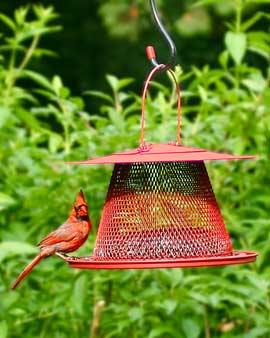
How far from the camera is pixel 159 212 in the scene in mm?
4906

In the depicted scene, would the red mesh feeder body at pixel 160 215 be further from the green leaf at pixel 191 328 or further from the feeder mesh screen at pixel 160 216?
the green leaf at pixel 191 328

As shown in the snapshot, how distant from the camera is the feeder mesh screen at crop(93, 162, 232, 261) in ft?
15.9

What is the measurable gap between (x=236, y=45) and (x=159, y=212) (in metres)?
1.99

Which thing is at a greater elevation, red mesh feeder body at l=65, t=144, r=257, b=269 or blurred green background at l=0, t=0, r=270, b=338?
blurred green background at l=0, t=0, r=270, b=338

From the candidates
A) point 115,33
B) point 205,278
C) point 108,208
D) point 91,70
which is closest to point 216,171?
point 205,278

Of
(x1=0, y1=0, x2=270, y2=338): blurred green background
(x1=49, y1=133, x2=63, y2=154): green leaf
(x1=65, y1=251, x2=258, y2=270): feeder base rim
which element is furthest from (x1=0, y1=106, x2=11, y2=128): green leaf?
(x1=65, y1=251, x2=258, y2=270): feeder base rim

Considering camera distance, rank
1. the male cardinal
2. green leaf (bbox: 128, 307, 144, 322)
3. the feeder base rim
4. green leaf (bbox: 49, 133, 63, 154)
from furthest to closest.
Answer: green leaf (bbox: 49, 133, 63, 154) < green leaf (bbox: 128, 307, 144, 322) < the male cardinal < the feeder base rim

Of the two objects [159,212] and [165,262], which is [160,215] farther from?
[165,262]

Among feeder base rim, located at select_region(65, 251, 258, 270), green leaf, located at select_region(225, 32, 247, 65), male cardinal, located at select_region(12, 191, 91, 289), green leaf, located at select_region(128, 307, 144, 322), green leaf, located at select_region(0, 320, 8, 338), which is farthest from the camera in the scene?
green leaf, located at select_region(225, 32, 247, 65)

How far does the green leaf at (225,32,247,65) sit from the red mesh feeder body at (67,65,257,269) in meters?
1.65

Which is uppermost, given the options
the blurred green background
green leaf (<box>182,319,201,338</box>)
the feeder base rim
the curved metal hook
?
the blurred green background

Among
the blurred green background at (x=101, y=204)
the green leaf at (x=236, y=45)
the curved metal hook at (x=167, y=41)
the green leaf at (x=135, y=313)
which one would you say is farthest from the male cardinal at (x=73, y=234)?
the green leaf at (x=236, y=45)

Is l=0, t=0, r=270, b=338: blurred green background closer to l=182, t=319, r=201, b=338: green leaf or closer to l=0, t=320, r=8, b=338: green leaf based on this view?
l=182, t=319, r=201, b=338: green leaf

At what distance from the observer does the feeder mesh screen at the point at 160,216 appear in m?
4.84
